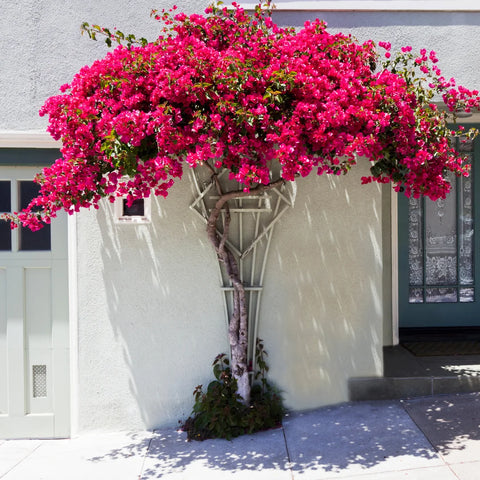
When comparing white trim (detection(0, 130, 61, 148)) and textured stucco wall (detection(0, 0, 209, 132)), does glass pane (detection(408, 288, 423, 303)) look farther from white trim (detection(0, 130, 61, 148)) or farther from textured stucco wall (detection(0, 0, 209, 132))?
white trim (detection(0, 130, 61, 148))

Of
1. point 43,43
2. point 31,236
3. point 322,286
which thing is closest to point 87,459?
point 31,236

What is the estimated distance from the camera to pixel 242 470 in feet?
11.6

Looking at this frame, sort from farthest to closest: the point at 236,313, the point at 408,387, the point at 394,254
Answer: the point at 394,254 → the point at 408,387 → the point at 236,313

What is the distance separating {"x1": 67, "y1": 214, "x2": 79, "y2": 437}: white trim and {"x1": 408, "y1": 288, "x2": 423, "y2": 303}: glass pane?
3.80m

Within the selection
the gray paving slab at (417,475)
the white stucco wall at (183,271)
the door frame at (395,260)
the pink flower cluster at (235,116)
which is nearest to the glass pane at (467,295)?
the door frame at (395,260)

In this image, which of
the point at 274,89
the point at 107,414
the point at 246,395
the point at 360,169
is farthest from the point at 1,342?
the point at 360,169

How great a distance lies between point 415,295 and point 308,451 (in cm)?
286

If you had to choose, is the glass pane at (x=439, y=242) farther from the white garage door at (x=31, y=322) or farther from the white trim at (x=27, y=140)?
the white trim at (x=27, y=140)

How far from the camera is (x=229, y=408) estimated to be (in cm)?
404

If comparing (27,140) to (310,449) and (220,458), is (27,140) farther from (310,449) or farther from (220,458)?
(310,449)

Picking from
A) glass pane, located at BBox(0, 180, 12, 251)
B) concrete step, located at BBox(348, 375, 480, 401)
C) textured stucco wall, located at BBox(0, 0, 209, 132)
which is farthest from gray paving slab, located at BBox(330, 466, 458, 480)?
textured stucco wall, located at BBox(0, 0, 209, 132)

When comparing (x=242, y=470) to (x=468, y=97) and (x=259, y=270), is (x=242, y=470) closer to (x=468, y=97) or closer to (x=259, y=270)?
(x=259, y=270)

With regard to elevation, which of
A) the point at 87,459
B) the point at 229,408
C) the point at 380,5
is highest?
the point at 380,5

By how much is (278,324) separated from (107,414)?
5.49ft
